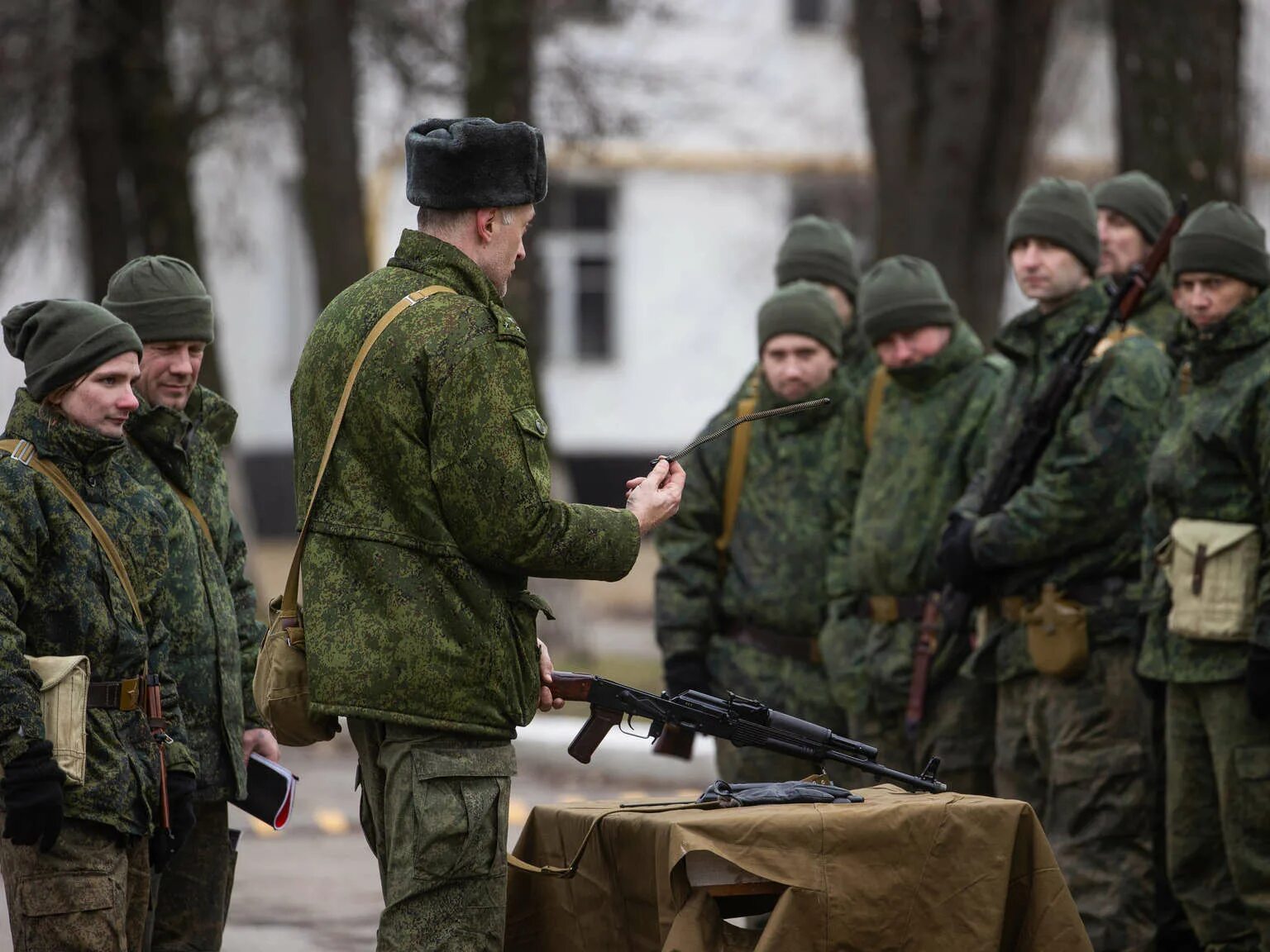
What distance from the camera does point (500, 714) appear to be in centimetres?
451

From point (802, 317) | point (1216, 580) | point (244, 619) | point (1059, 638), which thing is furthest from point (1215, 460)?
point (244, 619)

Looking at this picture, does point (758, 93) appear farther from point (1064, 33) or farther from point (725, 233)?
point (1064, 33)

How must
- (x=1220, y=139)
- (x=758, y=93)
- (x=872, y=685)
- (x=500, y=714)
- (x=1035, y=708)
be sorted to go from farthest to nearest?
→ 1. (x=758, y=93)
2. (x=1220, y=139)
3. (x=872, y=685)
4. (x=1035, y=708)
5. (x=500, y=714)

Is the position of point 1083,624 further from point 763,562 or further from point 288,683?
point 288,683

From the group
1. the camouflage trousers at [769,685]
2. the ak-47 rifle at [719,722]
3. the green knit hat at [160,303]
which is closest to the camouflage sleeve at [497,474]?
the ak-47 rifle at [719,722]

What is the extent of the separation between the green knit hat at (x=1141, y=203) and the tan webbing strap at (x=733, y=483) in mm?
1523

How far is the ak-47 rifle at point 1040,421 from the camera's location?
6809 millimetres

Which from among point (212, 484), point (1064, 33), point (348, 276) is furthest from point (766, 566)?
point (1064, 33)

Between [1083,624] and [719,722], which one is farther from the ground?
[719,722]

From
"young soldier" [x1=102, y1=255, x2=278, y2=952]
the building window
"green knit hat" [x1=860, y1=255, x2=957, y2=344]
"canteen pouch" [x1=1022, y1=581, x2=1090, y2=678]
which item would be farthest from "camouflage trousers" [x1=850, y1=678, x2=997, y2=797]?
the building window

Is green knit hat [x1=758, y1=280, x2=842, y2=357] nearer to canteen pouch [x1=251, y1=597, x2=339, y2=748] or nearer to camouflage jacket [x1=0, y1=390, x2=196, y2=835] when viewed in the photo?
camouflage jacket [x1=0, y1=390, x2=196, y2=835]

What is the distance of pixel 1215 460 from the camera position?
6.27m

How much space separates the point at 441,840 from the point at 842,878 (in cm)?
86

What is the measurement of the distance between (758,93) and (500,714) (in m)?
22.8
